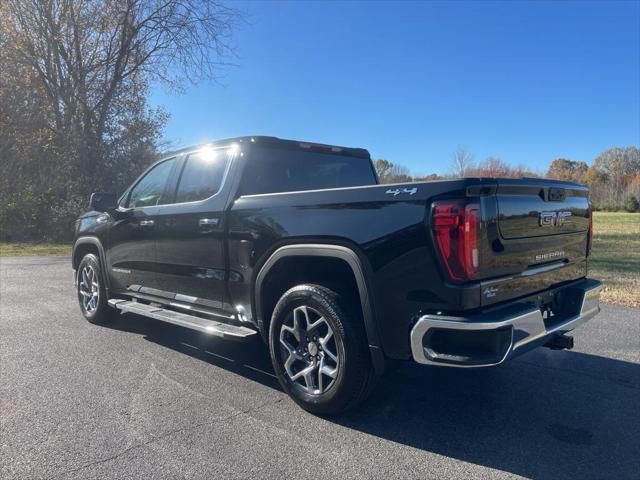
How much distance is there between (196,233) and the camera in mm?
4430

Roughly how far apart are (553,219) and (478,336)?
1.24 m

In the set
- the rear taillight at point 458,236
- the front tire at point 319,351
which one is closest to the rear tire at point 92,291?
the front tire at point 319,351

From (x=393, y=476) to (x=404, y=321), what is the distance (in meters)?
0.85

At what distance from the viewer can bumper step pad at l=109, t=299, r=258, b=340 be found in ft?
12.9

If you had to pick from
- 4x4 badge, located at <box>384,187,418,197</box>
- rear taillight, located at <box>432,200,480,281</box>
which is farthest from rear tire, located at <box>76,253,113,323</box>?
rear taillight, located at <box>432,200,480,281</box>

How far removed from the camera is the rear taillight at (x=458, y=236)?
9.21 ft

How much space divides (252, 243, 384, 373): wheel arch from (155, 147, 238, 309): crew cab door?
0.48 meters

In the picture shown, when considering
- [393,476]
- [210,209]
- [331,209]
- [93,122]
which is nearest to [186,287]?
[210,209]

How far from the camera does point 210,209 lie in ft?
14.1

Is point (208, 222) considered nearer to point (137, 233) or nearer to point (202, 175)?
point (202, 175)

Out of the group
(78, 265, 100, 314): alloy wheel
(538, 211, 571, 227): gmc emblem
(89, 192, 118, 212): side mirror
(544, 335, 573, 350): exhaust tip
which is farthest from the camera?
(78, 265, 100, 314): alloy wheel

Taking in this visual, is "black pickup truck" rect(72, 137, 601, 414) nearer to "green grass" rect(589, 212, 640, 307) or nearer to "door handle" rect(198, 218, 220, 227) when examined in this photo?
"door handle" rect(198, 218, 220, 227)

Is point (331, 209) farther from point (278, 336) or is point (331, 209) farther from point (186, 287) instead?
point (186, 287)

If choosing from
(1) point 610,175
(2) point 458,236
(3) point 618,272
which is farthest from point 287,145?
(1) point 610,175
